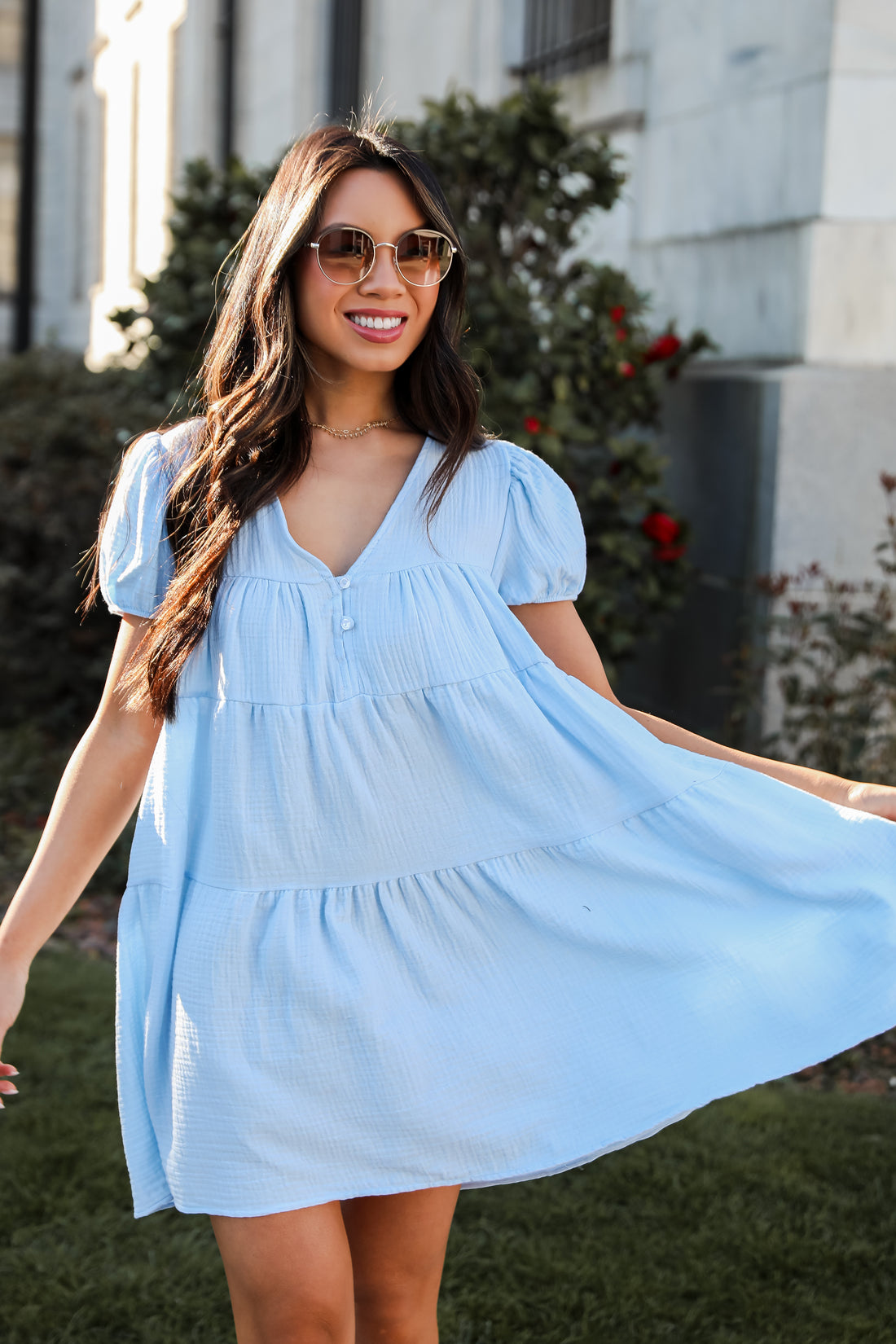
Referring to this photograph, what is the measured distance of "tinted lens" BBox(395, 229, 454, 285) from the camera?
2209 mm

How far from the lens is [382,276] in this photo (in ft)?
7.18

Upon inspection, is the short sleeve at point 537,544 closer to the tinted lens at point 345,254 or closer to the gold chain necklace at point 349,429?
the gold chain necklace at point 349,429

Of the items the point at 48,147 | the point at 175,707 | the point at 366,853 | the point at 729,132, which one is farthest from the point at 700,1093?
the point at 48,147

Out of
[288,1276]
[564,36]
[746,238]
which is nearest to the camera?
[288,1276]

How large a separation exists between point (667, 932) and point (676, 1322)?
134 cm

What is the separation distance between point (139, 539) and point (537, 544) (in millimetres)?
589

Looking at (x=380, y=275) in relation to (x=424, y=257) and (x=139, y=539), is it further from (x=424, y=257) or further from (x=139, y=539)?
(x=139, y=539)

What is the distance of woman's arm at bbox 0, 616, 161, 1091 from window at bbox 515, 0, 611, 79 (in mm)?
5770

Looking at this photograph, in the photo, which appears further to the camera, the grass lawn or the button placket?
the grass lawn

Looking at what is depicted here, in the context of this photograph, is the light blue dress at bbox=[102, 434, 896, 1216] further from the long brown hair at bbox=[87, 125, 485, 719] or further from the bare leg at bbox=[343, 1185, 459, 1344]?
the bare leg at bbox=[343, 1185, 459, 1344]

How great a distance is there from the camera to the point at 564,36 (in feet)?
24.6

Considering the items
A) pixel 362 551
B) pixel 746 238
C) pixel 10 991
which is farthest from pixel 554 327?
pixel 10 991

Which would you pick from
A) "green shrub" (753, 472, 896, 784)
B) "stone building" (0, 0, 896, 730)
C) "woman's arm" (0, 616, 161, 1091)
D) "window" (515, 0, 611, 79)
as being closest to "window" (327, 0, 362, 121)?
"stone building" (0, 0, 896, 730)

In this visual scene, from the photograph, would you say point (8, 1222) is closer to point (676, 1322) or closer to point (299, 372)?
point (676, 1322)
